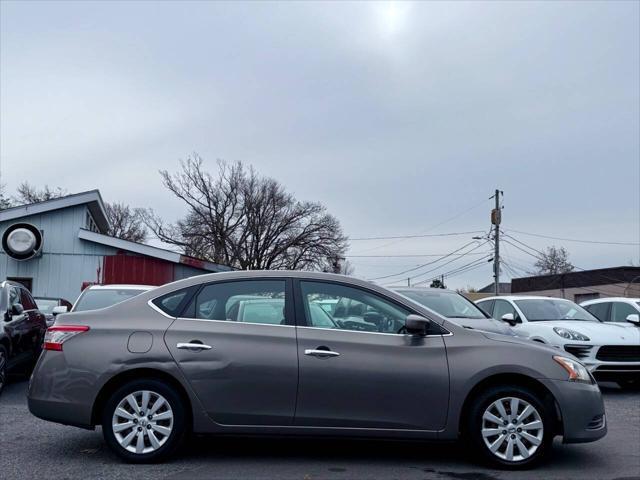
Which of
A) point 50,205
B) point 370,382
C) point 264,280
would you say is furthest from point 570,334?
point 50,205

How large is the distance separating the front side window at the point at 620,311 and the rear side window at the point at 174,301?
418 inches

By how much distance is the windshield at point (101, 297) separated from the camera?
1068cm

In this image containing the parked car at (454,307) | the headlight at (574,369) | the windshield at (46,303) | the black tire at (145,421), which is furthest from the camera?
the windshield at (46,303)

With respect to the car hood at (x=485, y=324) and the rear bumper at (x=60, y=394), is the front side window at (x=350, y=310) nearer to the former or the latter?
the rear bumper at (x=60, y=394)

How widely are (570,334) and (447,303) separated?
6.72 ft

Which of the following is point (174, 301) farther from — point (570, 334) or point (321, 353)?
point (570, 334)

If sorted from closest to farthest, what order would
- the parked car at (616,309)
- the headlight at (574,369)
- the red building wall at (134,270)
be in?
the headlight at (574,369) < the parked car at (616,309) < the red building wall at (134,270)

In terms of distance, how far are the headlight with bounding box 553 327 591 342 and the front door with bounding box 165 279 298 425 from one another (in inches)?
264

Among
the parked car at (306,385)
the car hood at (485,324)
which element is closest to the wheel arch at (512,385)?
the parked car at (306,385)

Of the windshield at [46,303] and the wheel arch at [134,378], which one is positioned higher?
the windshield at [46,303]

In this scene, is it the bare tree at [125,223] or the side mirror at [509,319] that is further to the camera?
the bare tree at [125,223]

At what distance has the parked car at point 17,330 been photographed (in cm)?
978

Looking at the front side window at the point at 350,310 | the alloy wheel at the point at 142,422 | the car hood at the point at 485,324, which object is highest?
the front side window at the point at 350,310

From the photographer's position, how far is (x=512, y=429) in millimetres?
5863
